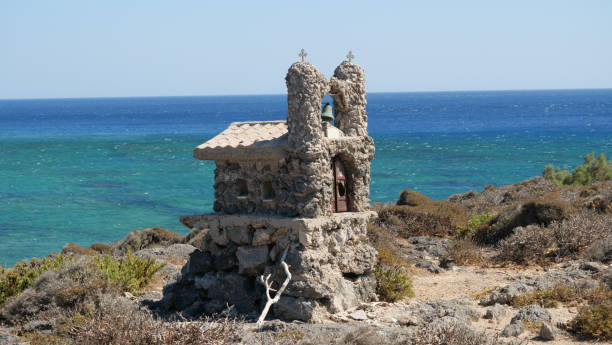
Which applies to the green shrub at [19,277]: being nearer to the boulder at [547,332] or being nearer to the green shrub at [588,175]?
the boulder at [547,332]

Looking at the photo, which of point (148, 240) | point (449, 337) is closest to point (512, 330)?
point (449, 337)

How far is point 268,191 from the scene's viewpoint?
40.0 feet

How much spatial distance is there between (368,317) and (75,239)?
22.5m

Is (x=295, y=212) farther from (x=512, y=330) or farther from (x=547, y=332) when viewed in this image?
(x=547, y=332)

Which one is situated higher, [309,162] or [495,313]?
[309,162]

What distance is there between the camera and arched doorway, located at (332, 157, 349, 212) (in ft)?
40.9

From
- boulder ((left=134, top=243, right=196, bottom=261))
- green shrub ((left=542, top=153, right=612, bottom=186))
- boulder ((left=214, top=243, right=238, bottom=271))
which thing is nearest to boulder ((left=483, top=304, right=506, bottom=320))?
boulder ((left=214, top=243, right=238, bottom=271))

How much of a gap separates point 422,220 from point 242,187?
9.80 meters

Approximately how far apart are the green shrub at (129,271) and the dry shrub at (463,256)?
689 cm

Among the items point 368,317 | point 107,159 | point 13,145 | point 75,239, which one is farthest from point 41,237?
point 13,145

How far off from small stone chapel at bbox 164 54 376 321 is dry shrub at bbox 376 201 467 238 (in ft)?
26.5

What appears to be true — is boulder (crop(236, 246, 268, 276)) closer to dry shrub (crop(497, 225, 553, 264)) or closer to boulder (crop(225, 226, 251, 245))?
boulder (crop(225, 226, 251, 245))

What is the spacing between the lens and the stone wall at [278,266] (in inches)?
445

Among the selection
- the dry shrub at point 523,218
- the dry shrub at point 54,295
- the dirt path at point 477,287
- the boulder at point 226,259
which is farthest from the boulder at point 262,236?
the dry shrub at point 523,218
